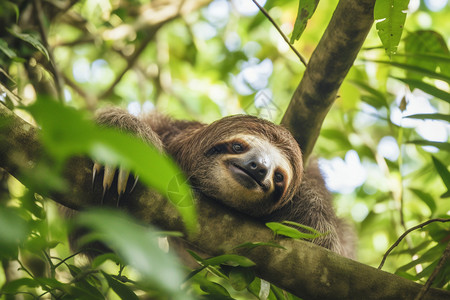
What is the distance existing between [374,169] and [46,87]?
597 centimetres

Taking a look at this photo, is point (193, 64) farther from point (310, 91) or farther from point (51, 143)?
point (51, 143)

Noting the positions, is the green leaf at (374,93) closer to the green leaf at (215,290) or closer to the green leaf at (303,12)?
the green leaf at (303,12)

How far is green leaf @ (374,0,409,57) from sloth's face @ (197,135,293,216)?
1.31 m

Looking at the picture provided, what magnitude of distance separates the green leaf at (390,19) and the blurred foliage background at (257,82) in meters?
0.46

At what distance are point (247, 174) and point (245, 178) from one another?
41mm

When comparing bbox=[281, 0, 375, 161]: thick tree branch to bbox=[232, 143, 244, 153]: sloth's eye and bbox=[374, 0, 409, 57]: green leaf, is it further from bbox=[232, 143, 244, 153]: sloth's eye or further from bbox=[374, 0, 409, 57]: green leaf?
bbox=[232, 143, 244, 153]: sloth's eye

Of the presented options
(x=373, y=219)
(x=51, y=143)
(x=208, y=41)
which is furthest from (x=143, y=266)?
(x=208, y=41)

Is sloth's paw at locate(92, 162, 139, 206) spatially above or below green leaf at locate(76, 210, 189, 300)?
below

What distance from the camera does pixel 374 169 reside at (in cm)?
845

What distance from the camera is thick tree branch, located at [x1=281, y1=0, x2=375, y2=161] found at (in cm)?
312

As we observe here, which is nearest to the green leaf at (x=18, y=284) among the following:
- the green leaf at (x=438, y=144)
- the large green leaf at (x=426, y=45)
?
the green leaf at (x=438, y=144)

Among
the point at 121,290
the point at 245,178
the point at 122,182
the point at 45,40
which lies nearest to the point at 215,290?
the point at 121,290

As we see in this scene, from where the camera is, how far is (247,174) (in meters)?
3.72

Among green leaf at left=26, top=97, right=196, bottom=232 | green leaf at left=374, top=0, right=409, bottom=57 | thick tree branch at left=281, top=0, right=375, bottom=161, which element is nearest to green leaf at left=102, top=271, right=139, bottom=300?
green leaf at left=26, top=97, right=196, bottom=232
